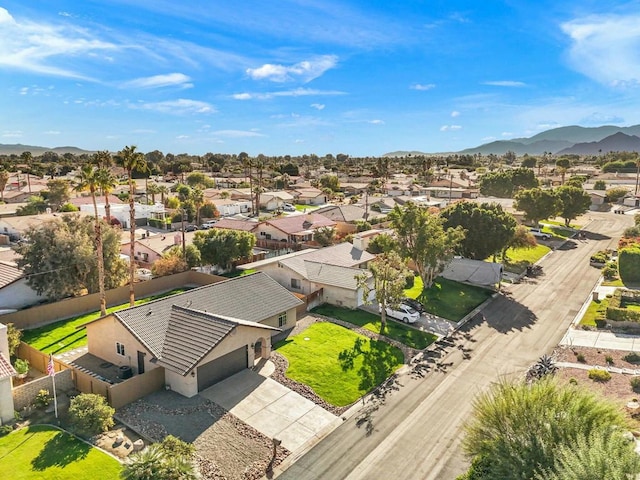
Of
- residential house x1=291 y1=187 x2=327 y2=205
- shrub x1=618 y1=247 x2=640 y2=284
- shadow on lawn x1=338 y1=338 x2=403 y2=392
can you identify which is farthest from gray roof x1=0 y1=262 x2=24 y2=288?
residential house x1=291 y1=187 x2=327 y2=205

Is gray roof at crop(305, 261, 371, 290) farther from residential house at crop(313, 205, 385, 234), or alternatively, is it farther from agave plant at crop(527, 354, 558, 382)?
residential house at crop(313, 205, 385, 234)

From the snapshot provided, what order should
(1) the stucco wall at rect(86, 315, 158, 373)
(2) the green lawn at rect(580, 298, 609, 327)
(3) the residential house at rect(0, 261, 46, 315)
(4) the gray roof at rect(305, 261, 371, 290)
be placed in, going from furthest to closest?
1. (4) the gray roof at rect(305, 261, 371, 290)
2. (2) the green lawn at rect(580, 298, 609, 327)
3. (3) the residential house at rect(0, 261, 46, 315)
4. (1) the stucco wall at rect(86, 315, 158, 373)

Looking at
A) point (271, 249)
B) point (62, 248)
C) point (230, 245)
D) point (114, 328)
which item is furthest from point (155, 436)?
point (271, 249)

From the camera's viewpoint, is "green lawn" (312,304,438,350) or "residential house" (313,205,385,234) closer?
"green lawn" (312,304,438,350)

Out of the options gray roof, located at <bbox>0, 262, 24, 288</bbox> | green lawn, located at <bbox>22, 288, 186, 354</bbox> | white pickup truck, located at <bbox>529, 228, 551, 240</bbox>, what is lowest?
green lawn, located at <bbox>22, 288, 186, 354</bbox>

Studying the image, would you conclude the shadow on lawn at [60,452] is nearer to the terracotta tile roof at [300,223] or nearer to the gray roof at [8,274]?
the gray roof at [8,274]

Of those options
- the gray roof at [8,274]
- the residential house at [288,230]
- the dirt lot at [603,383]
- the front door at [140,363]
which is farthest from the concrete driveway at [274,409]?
the residential house at [288,230]
